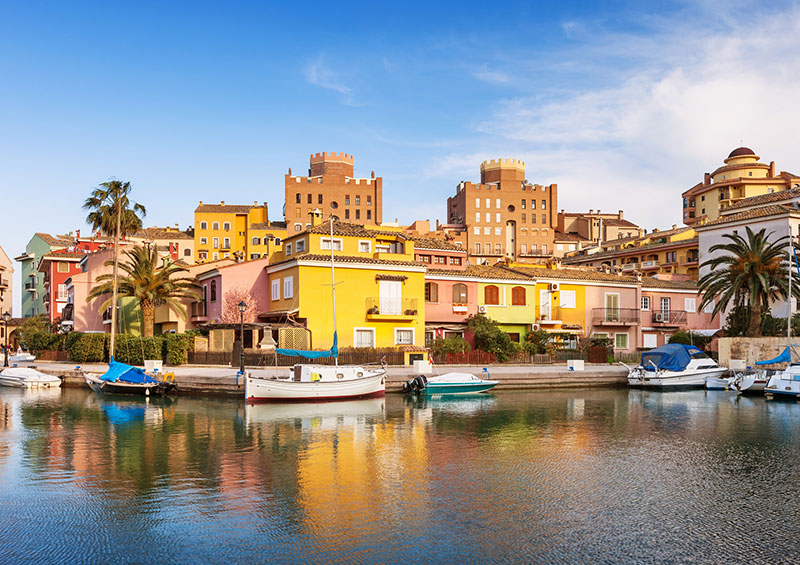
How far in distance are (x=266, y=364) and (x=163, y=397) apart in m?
6.82

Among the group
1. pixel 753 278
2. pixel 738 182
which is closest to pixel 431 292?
pixel 753 278

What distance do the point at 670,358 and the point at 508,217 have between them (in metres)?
90.2

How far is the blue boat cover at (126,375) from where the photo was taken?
3797 cm

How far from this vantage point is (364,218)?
123812mm

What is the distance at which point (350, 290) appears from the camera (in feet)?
157

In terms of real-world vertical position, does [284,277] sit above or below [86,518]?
above

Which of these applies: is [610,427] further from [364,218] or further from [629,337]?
[364,218]

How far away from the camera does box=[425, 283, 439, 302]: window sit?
177 ft

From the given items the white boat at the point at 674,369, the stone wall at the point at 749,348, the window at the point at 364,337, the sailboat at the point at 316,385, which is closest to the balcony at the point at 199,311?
the window at the point at 364,337

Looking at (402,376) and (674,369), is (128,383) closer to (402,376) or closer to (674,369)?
(402,376)

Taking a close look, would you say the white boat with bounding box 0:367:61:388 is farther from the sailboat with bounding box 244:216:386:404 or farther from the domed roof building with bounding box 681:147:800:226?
the domed roof building with bounding box 681:147:800:226

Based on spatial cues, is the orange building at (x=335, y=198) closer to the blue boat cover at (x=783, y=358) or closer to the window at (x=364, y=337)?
the window at (x=364, y=337)

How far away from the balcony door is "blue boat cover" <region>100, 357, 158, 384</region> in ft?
54.6

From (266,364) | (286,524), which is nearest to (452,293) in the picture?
(266,364)
